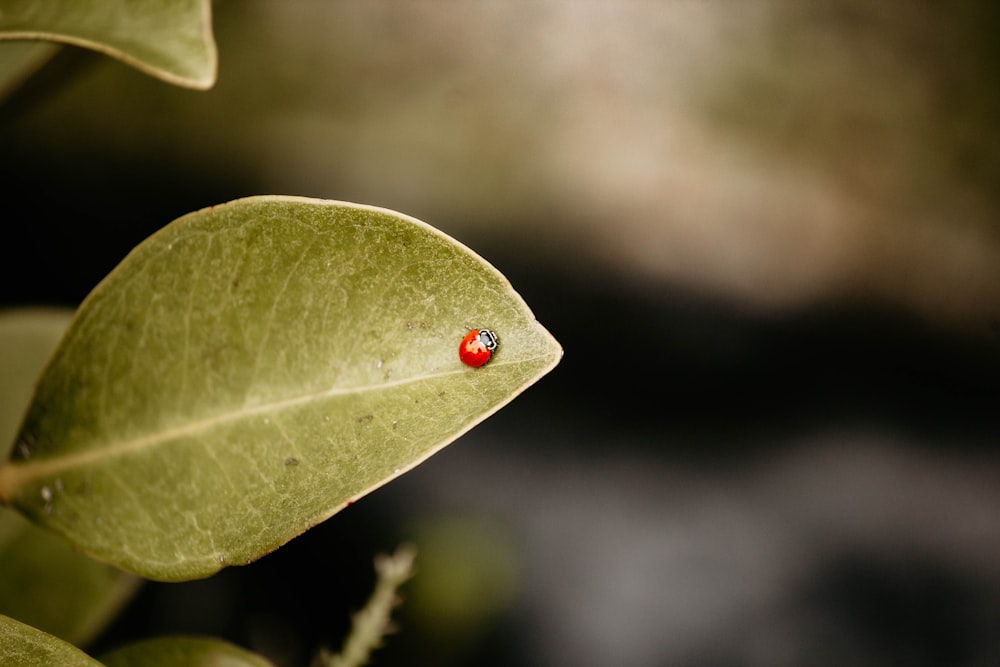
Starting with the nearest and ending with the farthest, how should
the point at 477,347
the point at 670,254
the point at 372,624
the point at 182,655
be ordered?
the point at 477,347 < the point at 182,655 < the point at 372,624 < the point at 670,254

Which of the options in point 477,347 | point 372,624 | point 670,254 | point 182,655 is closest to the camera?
point 477,347

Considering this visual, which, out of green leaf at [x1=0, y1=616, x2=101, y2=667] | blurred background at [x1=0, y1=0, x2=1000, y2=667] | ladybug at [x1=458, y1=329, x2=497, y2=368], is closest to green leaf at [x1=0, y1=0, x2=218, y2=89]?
ladybug at [x1=458, y1=329, x2=497, y2=368]

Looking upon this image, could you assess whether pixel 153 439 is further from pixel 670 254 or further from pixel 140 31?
pixel 670 254

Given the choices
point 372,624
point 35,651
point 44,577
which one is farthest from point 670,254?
point 35,651

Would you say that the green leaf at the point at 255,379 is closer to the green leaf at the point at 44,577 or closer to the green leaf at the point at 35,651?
the green leaf at the point at 35,651

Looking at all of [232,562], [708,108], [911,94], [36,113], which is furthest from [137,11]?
[911,94]

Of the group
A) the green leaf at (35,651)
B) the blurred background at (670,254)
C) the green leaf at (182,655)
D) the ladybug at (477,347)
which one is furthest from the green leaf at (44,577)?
the blurred background at (670,254)

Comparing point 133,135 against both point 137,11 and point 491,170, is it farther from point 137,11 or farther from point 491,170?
point 137,11
